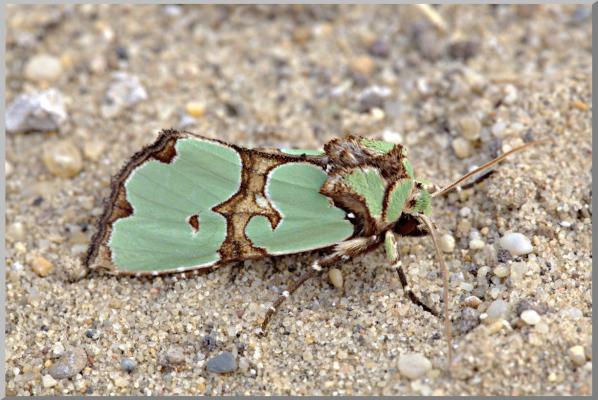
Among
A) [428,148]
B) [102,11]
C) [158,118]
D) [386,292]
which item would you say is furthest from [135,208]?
[102,11]

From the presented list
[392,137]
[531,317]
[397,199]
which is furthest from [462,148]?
[531,317]

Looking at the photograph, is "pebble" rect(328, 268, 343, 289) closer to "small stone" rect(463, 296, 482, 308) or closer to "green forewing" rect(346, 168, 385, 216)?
"green forewing" rect(346, 168, 385, 216)

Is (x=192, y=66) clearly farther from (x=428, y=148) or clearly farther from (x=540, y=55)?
(x=540, y=55)

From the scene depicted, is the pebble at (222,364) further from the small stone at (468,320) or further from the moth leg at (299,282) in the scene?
the small stone at (468,320)

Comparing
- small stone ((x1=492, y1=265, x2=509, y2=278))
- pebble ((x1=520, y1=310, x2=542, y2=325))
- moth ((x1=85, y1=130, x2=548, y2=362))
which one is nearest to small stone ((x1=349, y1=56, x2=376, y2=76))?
moth ((x1=85, y1=130, x2=548, y2=362))

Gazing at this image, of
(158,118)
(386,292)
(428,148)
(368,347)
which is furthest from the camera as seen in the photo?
(158,118)

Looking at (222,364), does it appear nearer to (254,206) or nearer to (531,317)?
(254,206)
